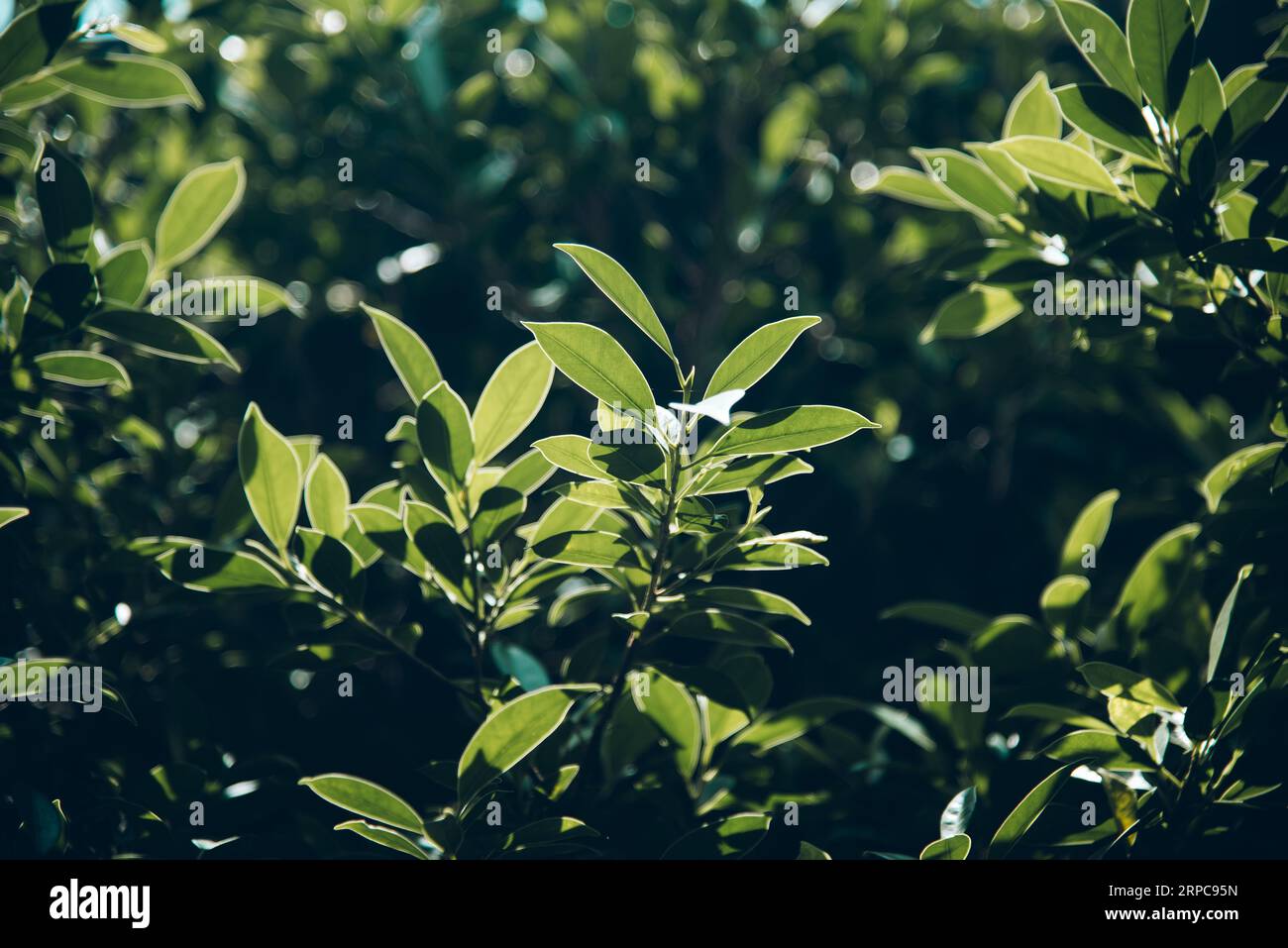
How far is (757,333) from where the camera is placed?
1.11m

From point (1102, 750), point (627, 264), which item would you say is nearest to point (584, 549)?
point (1102, 750)

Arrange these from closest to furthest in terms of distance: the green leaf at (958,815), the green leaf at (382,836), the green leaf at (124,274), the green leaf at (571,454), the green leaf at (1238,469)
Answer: the green leaf at (571,454)
the green leaf at (382,836)
the green leaf at (958,815)
the green leaf at (1238,469)
the green leaf at (124,274)

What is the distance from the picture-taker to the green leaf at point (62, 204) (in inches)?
57.6

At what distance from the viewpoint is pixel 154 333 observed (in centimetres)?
152

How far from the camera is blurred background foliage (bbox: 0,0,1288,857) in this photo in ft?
6.72

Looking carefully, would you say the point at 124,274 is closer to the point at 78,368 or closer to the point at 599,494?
the point at 78,368

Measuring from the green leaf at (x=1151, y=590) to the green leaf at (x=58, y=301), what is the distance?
1813mm

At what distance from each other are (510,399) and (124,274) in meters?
0.72

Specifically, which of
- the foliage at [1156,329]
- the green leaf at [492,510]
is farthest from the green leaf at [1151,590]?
the green leaf at [492,510]


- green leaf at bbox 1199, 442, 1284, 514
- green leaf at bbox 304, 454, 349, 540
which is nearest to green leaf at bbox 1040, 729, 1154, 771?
green leaf at bbox 1199, 442, 1284, 514

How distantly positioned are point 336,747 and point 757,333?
4.40 feet

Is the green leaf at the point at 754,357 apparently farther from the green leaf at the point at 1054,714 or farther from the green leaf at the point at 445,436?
the green leaf at the point at 1054,714
